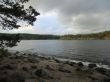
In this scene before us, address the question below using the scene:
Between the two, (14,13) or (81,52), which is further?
(81,52)

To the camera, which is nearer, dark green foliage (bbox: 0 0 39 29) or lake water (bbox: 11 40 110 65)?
dark green foliage (bbox: 0 0 39 29)

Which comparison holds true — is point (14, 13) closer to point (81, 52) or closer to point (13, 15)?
point (13, 15)

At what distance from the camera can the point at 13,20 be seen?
19719 mm

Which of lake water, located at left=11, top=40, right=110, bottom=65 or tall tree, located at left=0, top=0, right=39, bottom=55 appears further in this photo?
lake water, located at left=11, top=40, right=110, bottom=65

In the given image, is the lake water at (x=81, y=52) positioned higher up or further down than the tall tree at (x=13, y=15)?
further down

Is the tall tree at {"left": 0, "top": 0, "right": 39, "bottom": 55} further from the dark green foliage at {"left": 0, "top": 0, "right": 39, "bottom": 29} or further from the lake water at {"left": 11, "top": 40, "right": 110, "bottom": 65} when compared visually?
the lake water at {"left": 11, "top": 40, "right": 110, "bottom": 65}

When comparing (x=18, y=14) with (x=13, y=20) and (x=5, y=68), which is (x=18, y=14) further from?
(x=5, y=68)

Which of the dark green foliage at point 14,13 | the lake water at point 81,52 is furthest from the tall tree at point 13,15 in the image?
the lake water at point 81,52

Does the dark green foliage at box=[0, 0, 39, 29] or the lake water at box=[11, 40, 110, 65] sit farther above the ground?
the dark green foliage at box=[0, 0, 39, 29]

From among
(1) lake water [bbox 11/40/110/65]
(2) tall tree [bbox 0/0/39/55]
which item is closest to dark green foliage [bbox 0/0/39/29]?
(2) tall tree [bbox 0/0/39/55]

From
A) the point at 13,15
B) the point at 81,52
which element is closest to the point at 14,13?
the point at 13,15

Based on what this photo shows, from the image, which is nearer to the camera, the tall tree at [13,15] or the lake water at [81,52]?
the tall tree at [13,15]

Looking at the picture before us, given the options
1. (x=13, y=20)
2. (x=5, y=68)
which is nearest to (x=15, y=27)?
(x=13, y=20)

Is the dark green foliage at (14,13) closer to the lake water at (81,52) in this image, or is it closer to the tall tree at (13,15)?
the tall tree at (13,15)
